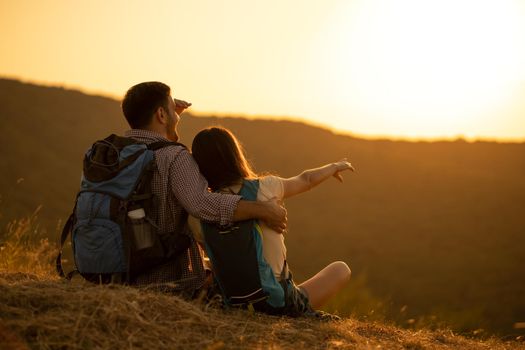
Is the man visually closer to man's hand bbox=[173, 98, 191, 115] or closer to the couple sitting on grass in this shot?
the couple sitting on grass

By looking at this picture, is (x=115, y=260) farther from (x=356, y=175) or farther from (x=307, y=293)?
(x=356, y=175)

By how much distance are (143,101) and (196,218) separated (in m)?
0.96

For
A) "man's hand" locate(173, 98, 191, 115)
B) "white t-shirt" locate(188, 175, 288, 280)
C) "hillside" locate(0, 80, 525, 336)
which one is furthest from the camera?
"hillside" locate(0, 80, 525, 336)

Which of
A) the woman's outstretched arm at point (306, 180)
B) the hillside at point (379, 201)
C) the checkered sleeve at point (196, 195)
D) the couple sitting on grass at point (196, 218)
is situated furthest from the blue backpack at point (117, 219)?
the hillside at point (379, 201)

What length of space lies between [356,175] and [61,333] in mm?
19108

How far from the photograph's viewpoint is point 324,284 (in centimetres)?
458

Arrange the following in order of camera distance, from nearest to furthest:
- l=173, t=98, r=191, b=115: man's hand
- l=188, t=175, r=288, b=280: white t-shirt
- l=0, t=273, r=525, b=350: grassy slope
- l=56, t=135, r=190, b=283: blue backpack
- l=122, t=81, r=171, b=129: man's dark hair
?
1. l=0, t=273, r=525, b=350: grassy slope
2. l=56, t=135, r=190, b=283: blue backpack
3. l=188, t=175, r=288, b=280: white t-shirt
4. l=122, t=81, r=171, b=129: man's dark hair
5. l=173, t=98, r=191, b=115: man's hand

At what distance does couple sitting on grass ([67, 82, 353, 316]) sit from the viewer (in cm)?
398

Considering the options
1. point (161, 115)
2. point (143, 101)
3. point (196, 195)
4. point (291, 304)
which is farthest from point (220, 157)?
point (291, 304)

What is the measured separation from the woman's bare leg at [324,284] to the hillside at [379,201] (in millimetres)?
3273

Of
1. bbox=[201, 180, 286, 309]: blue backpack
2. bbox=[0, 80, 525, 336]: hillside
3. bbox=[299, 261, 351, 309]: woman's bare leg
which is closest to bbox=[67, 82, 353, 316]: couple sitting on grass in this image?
bbox=[201, 180, 286, 309]: blue backpack

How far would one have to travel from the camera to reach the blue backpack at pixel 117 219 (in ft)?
12.9

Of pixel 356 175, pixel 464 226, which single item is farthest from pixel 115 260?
pixel 356 175

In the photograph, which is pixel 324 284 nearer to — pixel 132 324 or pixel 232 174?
pixel 232 174
